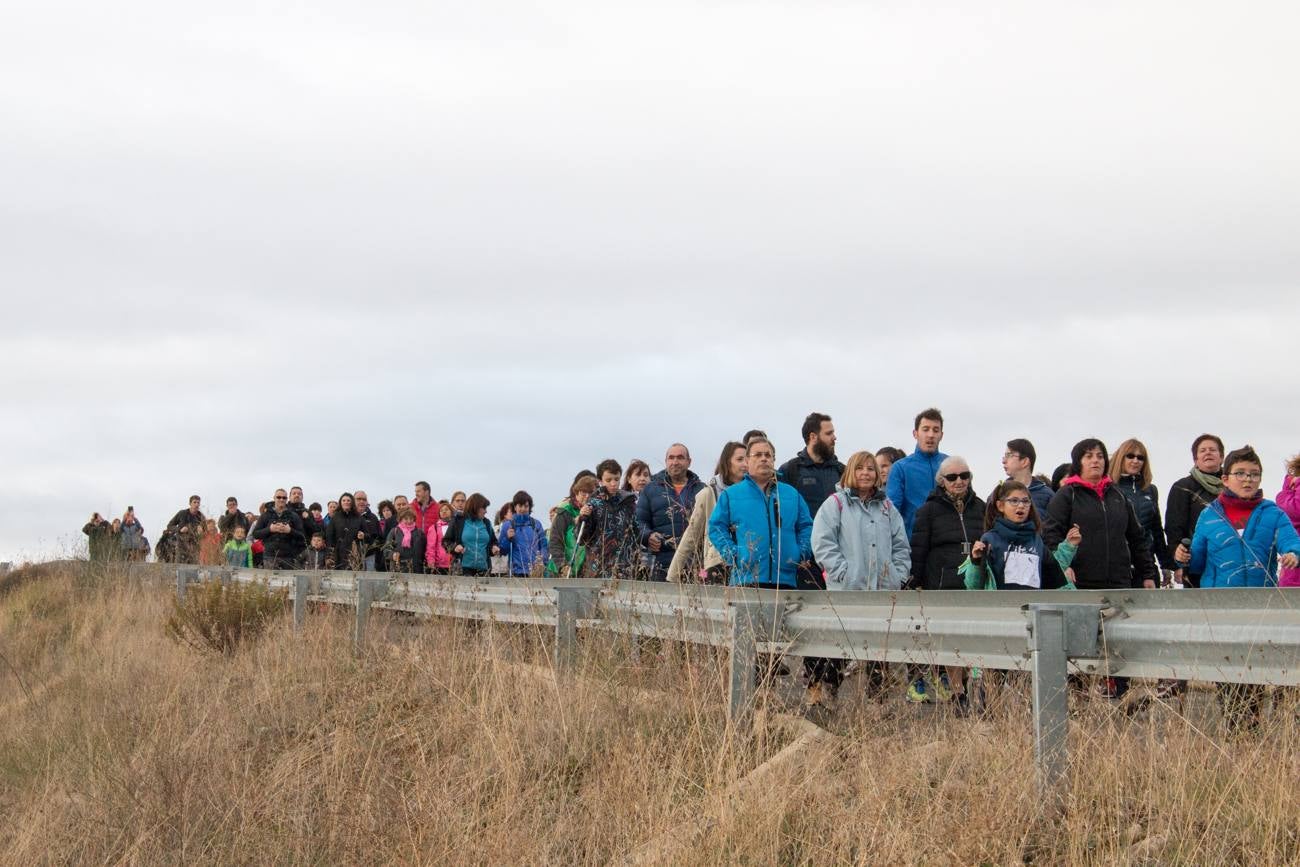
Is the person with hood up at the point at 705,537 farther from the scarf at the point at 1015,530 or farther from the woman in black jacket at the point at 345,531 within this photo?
the woman in black jacket at the point at 345,531

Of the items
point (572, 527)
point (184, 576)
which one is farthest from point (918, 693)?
point (184, 576)

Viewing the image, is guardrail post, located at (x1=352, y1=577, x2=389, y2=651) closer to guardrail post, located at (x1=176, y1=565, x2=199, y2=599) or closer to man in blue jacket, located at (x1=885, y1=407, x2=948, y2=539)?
man in blue jacket, located at (x1=885, y1=407, x2=948, y2=539)

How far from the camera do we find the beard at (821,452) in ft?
38.6

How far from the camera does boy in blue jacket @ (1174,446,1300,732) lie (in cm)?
977

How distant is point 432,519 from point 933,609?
Answer: 14323mm

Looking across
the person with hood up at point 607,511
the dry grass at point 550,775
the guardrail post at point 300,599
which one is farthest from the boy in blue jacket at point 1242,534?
the guardrail post at point 300,599

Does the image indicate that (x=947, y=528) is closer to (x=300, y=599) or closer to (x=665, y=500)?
(x=665, y=500)

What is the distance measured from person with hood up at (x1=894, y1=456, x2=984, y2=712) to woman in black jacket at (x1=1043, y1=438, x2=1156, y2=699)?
51 cm

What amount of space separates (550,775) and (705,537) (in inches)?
142

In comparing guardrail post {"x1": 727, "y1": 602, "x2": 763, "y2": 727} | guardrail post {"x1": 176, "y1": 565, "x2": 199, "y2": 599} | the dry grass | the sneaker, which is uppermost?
guardrail post {"x1": 176, "y1": 565, "x2": 199, "y2": 599}

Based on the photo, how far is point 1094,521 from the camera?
34.6 ft

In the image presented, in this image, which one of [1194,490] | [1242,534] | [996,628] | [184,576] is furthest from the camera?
[184,576]

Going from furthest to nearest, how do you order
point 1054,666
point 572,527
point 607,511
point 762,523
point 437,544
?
1. point 437,544
2. point 572,527
3. point 607,511
4. point 762,523
5. point 1054,666

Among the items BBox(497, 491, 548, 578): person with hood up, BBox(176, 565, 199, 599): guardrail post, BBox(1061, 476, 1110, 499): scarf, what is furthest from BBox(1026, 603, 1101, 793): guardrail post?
BBox(176, 565, 199, 599): guardrail post
